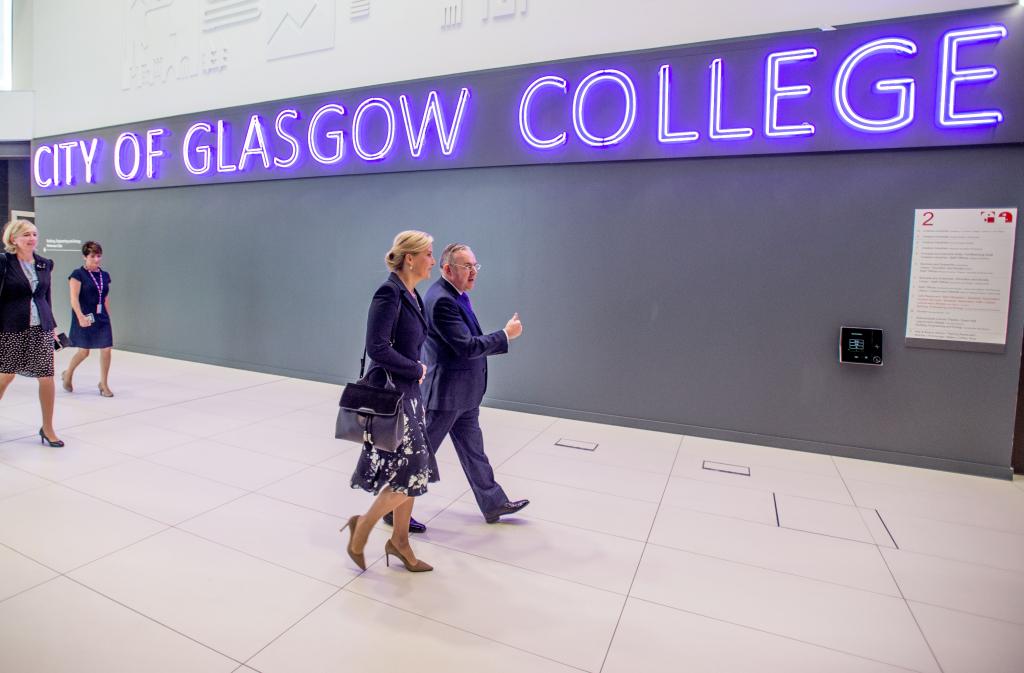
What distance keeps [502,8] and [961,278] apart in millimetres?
4108

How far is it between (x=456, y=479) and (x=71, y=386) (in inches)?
163

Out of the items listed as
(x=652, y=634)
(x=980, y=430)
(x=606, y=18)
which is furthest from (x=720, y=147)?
(x=652, y=634)

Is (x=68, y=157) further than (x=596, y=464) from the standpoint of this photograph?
Yes

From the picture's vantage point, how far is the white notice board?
3572mm

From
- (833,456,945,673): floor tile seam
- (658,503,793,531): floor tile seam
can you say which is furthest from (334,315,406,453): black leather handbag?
(833,456,945,673): floor tile seam

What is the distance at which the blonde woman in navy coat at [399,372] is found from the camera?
212 cm

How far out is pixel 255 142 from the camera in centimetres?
613

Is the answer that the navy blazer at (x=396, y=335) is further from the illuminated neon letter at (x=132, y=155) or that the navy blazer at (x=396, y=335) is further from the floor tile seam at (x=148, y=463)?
the illuminated neon letter at (x=132, y=155)

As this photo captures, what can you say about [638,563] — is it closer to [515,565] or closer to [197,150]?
[515,565]

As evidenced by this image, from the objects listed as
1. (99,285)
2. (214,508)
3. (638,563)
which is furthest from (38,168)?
(638,563)

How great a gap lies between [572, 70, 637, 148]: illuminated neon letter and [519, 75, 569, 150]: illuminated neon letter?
13 cm

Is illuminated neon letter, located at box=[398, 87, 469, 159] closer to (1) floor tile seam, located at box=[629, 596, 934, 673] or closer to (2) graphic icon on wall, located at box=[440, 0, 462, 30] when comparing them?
(2) graphic icon on wall, located at box=[440, 0, 462, 30]

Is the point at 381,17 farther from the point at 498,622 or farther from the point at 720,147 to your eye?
the point at 498,622

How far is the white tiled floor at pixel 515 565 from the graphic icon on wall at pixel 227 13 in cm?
479
